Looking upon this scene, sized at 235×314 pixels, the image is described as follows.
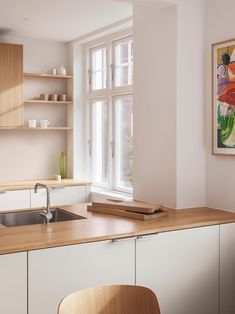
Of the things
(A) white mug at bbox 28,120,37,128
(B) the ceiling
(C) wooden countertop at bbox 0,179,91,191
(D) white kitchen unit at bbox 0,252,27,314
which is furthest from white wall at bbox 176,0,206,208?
(A) white mug at bbox 28,120,37,128

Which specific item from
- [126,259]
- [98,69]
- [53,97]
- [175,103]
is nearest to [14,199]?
[53,97]

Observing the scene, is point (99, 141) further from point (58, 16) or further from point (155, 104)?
point (155, 104)

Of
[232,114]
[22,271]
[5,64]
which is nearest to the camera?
[22,271]

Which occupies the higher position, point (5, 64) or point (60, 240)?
point (5, 64)

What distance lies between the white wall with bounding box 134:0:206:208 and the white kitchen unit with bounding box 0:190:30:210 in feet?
5.65

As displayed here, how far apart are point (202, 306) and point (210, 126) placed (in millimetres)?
1214

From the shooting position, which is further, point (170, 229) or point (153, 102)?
point (153, 102)

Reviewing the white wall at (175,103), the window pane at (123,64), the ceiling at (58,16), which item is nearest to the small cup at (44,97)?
the ceiling at (58,16)

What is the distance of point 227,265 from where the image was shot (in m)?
2.85

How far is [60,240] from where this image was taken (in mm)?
2256

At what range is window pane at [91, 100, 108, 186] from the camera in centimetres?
524

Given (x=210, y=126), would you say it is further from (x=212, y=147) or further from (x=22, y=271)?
(x=22, y=271)

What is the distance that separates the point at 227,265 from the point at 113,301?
4.45ft

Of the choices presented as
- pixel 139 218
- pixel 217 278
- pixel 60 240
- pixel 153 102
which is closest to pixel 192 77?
pixel 153 102
